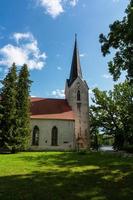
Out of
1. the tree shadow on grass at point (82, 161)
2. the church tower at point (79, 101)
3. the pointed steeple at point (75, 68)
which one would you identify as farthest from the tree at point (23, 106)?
the pointed steeple at point (75, 68)

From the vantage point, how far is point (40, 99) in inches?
1737

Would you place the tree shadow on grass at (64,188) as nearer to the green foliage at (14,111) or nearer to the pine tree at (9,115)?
the pine tree at (9,115)

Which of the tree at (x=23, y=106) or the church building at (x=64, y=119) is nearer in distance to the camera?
the tree at (x=23, y=106)

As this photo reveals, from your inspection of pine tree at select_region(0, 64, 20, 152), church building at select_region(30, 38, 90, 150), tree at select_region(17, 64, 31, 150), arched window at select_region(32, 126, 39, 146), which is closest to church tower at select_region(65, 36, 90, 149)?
church building at select_region(30, 38, 90, 150)

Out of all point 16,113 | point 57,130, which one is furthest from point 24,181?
point 57,130

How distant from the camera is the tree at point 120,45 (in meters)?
14.7

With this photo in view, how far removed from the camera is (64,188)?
10.8 m

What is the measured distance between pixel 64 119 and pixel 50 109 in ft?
9.92

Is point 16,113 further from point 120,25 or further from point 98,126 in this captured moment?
point 120,25

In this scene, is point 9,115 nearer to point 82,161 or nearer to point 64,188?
point 82,161

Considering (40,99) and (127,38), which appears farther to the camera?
(40,99)

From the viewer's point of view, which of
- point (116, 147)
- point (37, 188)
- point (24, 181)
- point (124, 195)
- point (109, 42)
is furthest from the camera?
point (116, 147)

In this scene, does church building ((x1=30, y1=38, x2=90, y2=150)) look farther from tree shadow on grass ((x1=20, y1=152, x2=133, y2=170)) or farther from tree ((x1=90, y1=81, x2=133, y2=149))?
tree shadow on grass ((x1=20, y1=152, x2=133, y2=170))

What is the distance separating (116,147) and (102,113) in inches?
248
